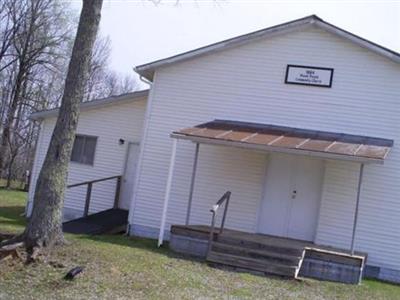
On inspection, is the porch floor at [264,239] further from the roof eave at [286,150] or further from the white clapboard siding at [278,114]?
the roof eave at [286,150]

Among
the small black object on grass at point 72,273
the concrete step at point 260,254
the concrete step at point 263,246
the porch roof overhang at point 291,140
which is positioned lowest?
the small black object on grass at point 72,273

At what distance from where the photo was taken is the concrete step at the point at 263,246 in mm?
12179

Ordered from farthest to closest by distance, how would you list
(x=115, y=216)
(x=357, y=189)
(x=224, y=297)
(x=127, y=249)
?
(x=115, y=216), (x=357, y=189), (x=127, y=249), (x=224, y=297)

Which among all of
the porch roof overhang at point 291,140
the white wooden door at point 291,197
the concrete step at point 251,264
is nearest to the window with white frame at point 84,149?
the porch roof overhang at point 291,140

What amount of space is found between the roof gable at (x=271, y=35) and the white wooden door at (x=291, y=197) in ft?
9.96

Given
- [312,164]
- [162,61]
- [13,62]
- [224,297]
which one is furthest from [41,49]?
[224,297]

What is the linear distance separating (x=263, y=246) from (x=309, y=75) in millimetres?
4772

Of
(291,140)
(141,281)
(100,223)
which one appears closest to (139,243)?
(100,223)

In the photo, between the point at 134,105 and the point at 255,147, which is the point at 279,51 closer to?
the point at 255,147

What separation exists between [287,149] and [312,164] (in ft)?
7.17

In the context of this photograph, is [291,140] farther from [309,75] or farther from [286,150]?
[309,75]

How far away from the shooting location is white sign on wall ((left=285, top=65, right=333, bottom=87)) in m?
14.7

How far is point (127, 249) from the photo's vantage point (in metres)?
12.5

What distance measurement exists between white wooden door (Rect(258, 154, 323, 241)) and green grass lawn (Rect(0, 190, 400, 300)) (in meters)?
2.52
